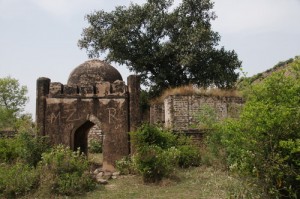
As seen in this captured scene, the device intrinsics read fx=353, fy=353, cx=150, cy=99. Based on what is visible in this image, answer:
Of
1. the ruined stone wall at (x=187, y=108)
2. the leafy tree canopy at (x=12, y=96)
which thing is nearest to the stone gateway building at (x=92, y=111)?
the ruined stone wall at (x=187, y=108)

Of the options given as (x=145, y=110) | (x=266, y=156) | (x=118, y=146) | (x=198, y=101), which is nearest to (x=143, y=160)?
(x=118, y=146)

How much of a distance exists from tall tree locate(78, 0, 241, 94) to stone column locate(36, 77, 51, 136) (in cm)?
1102

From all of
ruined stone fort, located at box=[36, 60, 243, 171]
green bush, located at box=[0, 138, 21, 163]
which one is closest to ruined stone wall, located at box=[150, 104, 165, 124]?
ruined stone fort, located at box=[36, 60, 243, 171]

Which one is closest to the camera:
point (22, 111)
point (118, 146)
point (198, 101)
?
point (118, 146)

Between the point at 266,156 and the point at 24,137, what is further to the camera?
the point at 24,137

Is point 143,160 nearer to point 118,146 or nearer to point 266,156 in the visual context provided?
point 118,146

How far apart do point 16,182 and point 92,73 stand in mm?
6997

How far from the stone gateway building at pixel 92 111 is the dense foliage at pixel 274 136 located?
16.3 feet

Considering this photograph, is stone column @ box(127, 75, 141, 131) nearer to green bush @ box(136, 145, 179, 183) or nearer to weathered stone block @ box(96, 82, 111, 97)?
weathered stone block @ box(96, 82, 111, 97)

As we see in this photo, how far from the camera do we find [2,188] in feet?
25.0

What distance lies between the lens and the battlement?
416 inches

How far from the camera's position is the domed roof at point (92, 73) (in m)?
13.9

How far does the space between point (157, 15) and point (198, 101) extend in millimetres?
7656

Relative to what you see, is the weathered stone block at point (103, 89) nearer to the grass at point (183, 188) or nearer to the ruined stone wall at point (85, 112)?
the ruined stone wall at point (85, 112)
